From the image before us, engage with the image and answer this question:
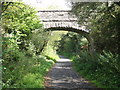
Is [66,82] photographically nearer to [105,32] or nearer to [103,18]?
[105,32]

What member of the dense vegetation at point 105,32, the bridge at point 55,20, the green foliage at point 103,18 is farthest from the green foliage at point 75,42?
the green foliage at point 103,18

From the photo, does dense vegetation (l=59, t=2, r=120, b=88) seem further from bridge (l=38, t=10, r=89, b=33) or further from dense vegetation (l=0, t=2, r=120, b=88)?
bridge (l=38, t=10, r=89, b=33)

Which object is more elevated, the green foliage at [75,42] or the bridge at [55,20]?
the bridge at [55,20]

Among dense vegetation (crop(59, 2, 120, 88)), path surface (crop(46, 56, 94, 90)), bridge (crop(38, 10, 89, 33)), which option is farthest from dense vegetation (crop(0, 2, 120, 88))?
bridge (crop(38, 10, 89, 33))

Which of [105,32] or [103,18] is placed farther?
[105,32]

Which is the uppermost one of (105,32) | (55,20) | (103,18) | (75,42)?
(55,20)

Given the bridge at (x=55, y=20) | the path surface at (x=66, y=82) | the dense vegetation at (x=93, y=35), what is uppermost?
the bridge at (x=55, y=20)

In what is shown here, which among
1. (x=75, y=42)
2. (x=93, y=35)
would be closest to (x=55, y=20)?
(x=93, y=35)

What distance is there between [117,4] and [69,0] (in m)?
2.42

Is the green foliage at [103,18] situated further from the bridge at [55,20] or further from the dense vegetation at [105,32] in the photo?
the bridge at [55,20]

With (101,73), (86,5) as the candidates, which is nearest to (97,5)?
(86,5)

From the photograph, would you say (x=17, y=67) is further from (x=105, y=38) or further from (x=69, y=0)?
(x=105, y=38)

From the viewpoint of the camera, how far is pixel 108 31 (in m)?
9.62

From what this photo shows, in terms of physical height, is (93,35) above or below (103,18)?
below
